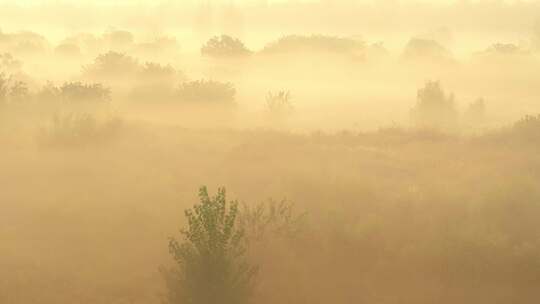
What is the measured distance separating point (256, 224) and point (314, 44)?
3771 cm

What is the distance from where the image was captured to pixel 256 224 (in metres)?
12.9

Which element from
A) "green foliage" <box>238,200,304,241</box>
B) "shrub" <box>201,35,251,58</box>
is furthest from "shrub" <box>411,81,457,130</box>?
"shrub" <box>201,35,251,58</box>

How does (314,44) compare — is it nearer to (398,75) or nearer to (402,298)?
(398,75)

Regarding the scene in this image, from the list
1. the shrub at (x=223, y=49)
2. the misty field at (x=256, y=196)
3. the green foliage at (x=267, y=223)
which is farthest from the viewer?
the shrub at (x=223, y=49)

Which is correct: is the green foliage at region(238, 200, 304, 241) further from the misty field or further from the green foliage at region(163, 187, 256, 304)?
the green foliage at region(163, 187, 256, 304)

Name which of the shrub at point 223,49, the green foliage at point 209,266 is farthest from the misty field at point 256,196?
the shrub at point 223,49

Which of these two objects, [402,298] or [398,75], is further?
[398,75]

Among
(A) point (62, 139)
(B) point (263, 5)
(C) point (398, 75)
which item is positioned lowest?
(A) point (62, 139)

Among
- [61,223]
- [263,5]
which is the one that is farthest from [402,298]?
[263,5]

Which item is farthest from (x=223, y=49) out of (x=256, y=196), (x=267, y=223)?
(x=267, y=223)

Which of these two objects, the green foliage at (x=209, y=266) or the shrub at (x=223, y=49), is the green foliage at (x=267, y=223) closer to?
the green foliage at (x=209, y=266)

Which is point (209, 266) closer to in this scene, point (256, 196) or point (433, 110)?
point (256, 196)

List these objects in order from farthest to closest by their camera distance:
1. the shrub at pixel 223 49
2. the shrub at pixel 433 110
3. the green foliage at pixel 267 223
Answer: the shrub at pixel 223 49, the shrub at pixel 433 110, the green foliage at pixel 267 223

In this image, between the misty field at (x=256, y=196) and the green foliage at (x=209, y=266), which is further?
the misty field at (x=256, y=196)
